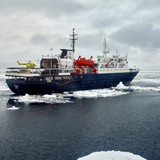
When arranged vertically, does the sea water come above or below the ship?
below

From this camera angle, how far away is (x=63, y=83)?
53.1m

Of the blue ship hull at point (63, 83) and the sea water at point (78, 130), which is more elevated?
the blue ship hull at point (63, 83)

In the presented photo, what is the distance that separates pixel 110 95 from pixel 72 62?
43.1ft

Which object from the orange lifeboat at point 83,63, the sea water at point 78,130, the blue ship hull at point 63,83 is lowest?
the sea water at point 78,130

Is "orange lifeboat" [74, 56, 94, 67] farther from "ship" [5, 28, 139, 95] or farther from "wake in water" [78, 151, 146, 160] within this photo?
"wake in water" [78, 151, 146, 160]

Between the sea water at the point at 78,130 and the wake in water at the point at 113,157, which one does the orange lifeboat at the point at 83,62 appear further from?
the wake in water at the point at 113,157

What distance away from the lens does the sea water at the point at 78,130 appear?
19469 millimetres

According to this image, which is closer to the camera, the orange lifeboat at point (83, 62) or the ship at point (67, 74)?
the ship at point (67, 74)

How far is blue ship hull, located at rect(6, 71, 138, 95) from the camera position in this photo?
4872cm

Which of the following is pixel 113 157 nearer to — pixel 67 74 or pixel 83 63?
pixel 67 74

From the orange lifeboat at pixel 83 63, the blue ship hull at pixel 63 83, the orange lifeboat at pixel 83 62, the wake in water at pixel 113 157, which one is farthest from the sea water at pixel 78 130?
the orange lifeboat at pixel 83 62

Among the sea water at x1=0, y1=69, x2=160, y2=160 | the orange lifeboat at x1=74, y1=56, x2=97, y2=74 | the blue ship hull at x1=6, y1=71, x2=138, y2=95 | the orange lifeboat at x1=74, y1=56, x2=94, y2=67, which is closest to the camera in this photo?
the sea water at x1=0, y1=69, x2=160, y2=160

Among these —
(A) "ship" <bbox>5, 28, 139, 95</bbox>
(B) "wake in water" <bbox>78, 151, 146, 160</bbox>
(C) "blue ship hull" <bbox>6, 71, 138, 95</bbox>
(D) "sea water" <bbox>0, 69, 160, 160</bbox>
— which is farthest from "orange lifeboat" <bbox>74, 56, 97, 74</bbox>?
(B) "wake in water" <bbox>78, 151, 146, 160</bbox>

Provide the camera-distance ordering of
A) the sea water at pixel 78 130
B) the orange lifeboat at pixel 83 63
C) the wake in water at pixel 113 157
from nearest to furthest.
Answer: the wake in water at pixel 113 157 < the sea water at pixel 78 130 < the orange lifeboat at pixel 83 63
